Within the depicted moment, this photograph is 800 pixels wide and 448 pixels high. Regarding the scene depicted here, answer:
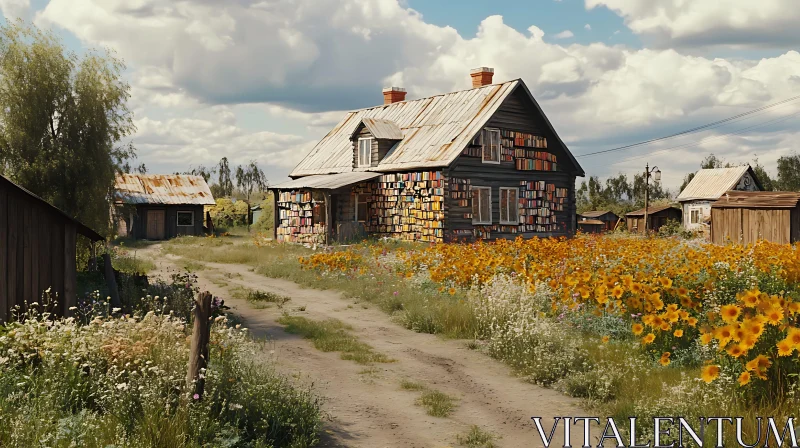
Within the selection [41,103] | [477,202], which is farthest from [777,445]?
[477,202]

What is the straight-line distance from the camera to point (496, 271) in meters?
14.8

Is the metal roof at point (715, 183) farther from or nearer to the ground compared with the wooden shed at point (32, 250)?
farther from the ground

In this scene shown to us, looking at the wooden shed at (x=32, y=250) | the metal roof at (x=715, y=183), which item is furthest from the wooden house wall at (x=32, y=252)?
the metal roof at (x=715, y=183)

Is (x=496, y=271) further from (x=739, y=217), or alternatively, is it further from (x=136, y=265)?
(x=739, y=217)

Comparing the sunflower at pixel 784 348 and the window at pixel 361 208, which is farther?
the window at pixel 361 208

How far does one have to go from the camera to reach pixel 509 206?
96.8 ft

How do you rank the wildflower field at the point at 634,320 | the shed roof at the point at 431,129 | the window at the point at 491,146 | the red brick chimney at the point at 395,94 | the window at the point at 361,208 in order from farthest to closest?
the red brick chimney at the point at 395,94, the window at the point at 361,208, the window at the point at 491,146, the shed roof at the point at 431,129, the wildflower field at the point at 634,320

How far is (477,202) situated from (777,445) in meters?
22.8

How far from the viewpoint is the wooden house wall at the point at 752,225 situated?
25.5 m

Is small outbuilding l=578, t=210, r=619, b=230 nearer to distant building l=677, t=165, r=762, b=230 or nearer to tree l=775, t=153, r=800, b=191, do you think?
distant building l=677, t=165, r=762, b=230

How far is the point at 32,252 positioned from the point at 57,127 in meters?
9.77

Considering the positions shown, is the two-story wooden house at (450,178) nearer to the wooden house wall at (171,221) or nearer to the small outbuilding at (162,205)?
the small outbuilding at (162,205)

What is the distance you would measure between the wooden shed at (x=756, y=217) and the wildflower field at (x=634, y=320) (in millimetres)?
11752

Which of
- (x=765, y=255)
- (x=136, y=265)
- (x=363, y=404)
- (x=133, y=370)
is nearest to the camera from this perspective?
(x=133, y=370)
